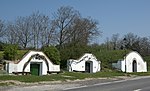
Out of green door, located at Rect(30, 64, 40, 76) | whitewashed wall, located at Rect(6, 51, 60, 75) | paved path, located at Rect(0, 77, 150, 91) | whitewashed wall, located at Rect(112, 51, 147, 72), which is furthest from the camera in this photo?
whitewashed wall, located at Rect(112, 51, 147, 72)

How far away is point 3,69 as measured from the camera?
43.5m

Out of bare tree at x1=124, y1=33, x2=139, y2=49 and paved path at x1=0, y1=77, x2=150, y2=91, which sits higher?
bare tree at x1=124, y1=33, x2=139, y2=49

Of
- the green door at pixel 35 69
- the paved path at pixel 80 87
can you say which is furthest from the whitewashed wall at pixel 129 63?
the paved path at pixel 80 87

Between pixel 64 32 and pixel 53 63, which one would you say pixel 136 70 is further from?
pixel 53 63

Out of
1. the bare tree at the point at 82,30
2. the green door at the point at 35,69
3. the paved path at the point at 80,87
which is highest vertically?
the bare tree at the point at 82,30

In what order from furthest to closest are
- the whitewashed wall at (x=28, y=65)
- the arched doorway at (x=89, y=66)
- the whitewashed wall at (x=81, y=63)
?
the arched doorway at (x=89, y=66) < the whitewashed wall at (x=81, y=63) < the whitewashed wall at (x=28, y=65)

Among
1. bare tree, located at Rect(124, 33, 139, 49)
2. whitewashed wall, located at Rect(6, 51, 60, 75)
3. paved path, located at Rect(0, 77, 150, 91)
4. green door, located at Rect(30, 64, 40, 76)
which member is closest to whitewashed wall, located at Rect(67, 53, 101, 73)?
whitewashed wall, located at Rect(6, 51, 60, 75)

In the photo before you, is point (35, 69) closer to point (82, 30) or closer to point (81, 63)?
point (81, 63)

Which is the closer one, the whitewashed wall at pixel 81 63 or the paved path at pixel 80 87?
the paved path at pixel 80 87

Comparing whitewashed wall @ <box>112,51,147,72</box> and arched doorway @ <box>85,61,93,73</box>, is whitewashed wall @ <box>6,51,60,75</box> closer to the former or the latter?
arched doorway @ <box>85,61,93,73</box>

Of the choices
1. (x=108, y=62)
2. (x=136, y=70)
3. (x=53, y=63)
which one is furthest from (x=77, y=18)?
(x=53, y=63)

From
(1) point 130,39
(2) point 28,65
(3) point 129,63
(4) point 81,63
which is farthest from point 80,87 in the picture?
(1) point 130,39

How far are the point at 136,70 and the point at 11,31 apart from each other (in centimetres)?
2926

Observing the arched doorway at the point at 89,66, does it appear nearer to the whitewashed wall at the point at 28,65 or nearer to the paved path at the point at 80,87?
the whitewashed wall at the point at 28,65
